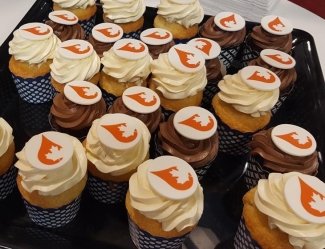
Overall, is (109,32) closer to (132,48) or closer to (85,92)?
(132,48)

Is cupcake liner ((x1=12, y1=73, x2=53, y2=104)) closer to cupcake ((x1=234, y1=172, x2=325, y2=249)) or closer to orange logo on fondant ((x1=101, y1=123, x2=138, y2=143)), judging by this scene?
orange logo on fondant ((x1=101, y1=123, x2=138, y2=143))

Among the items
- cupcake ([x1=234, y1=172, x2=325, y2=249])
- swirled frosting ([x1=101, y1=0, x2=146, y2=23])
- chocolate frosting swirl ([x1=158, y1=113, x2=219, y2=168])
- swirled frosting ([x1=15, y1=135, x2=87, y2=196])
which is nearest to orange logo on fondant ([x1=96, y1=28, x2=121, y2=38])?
swirled frosting ([x1=101, y1=0, x2=146, y2=23])

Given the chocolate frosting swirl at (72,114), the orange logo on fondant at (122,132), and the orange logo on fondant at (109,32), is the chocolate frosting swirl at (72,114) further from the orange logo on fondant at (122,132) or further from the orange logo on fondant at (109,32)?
the orange logo on fondant at (109,32)

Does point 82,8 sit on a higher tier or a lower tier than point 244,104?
lower

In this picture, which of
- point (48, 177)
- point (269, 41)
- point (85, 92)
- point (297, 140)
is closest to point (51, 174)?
point (48, 177)

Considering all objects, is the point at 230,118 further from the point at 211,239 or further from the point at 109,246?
the point at 109,246

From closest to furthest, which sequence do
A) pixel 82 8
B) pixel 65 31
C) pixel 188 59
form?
pixel 188 59
pixel 65 31
pixel 82 8
